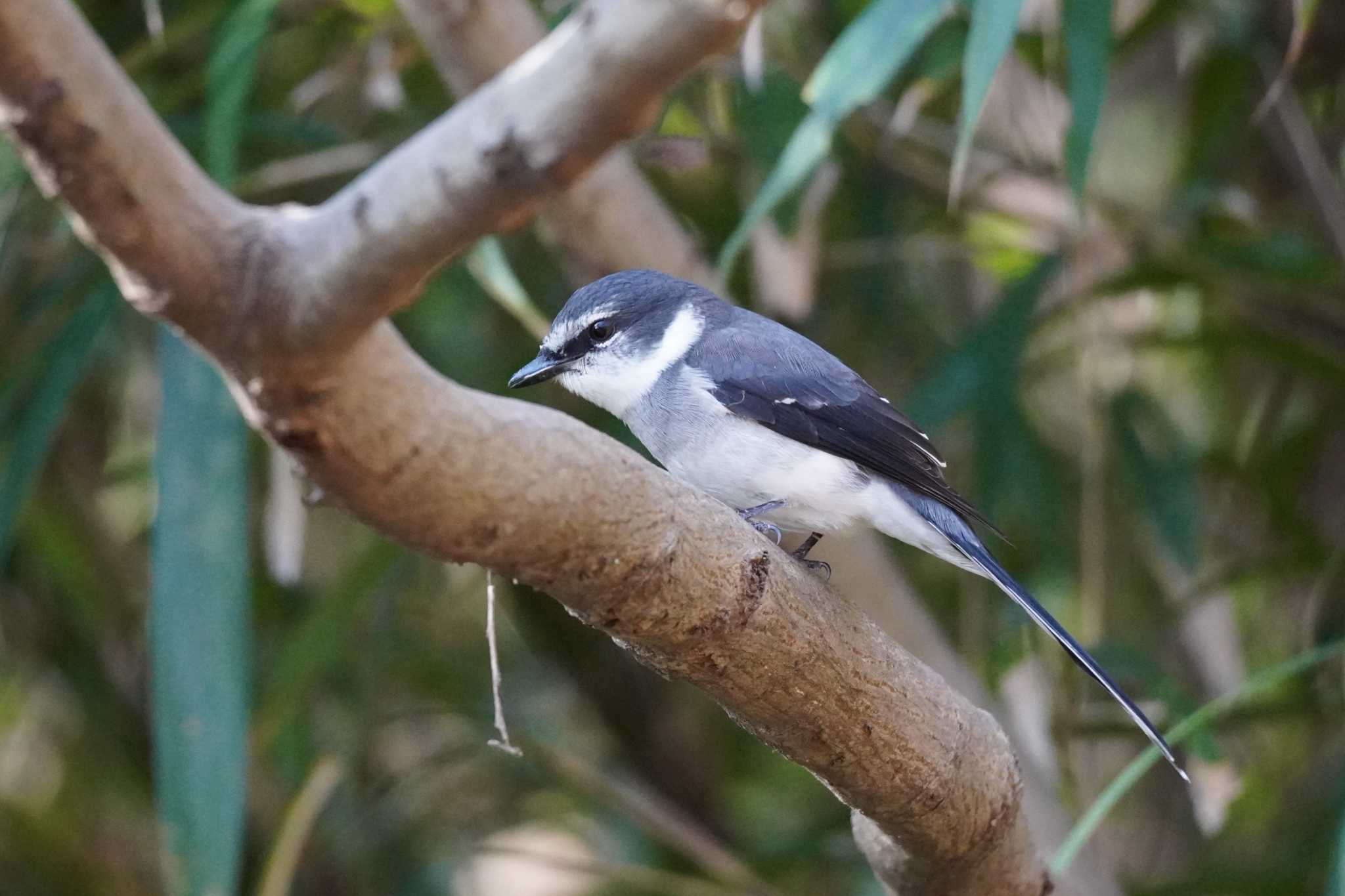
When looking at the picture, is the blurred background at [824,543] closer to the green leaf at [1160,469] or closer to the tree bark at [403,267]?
the green leaf at [1160,469]

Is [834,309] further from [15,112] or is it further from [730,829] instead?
[15,112]

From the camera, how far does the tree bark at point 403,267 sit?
0.80 meters

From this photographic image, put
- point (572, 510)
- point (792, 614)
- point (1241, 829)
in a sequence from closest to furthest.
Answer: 1. point (572, 510)
2. point (792, 614)
3. point (1241, 829)

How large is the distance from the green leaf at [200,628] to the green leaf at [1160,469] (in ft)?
6.39

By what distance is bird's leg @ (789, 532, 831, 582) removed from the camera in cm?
196

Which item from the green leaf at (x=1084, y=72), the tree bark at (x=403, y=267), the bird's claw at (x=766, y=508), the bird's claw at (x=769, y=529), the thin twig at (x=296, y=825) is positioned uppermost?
the tree bark at (x=403, y=267)

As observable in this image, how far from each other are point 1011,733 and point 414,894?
5.03ft

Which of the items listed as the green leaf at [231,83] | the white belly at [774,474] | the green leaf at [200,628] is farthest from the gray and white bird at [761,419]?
the green leaf at [231,83]

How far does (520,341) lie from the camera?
12.9 feet

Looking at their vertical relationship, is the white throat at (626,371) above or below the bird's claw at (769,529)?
above

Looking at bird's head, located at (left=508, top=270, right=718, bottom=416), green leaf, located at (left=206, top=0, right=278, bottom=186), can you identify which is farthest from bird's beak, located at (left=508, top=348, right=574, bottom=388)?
green leaf, located at (left=206, top=0, right=278, bottom=186)

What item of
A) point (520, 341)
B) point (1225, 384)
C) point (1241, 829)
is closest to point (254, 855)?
point (520, 341)

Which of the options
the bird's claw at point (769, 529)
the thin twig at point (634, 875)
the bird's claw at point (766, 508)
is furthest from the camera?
the thin twig at point (634, 875)

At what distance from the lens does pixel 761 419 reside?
2.23 meters
